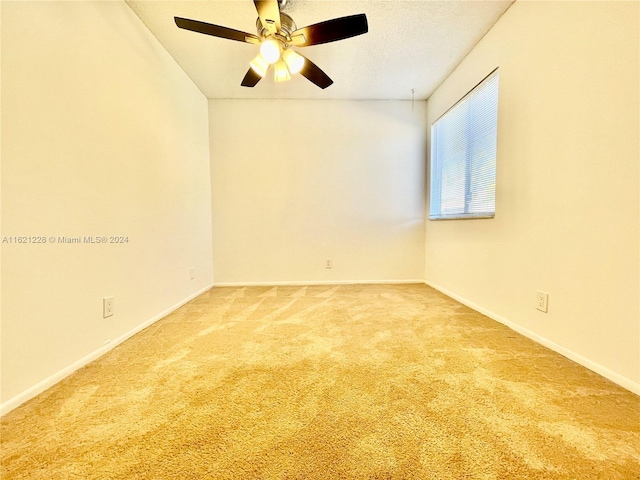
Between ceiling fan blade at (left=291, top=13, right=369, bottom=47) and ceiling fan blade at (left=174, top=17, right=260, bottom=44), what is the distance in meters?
0.30

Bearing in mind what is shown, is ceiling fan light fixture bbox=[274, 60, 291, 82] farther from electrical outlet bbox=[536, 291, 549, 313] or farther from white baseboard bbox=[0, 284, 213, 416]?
electrical outlet bbox=[536, 291, 549, 313]

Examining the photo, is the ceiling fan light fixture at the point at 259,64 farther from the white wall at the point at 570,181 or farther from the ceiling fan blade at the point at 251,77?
the white wall at the point at 570,181

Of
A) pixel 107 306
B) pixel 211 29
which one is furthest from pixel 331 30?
pixel 107 306

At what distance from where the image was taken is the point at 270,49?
5.48ft

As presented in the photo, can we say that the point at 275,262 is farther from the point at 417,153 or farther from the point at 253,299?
the point at 417,153

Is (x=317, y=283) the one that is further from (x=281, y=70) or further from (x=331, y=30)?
(x=331, y=30)

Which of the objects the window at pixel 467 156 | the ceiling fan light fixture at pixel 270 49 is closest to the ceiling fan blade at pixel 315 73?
the ceiling fan light fixture at pixel 270 49

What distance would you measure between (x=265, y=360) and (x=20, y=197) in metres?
1.37

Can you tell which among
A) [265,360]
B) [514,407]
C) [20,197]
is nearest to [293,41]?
[20,197]

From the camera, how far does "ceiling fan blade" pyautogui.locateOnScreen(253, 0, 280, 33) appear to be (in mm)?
1447

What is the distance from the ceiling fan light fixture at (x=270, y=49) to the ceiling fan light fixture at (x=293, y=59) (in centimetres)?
10

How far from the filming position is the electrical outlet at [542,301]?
5.14 feet

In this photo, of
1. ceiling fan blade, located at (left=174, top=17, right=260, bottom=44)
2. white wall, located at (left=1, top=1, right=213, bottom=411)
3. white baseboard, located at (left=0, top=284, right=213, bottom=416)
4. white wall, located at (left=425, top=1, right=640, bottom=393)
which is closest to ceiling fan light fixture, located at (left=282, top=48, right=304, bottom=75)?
ceiling fan blade, located at (left=174, top=17, right=260, bottom=44)

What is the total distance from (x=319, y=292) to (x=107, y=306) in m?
1.89
